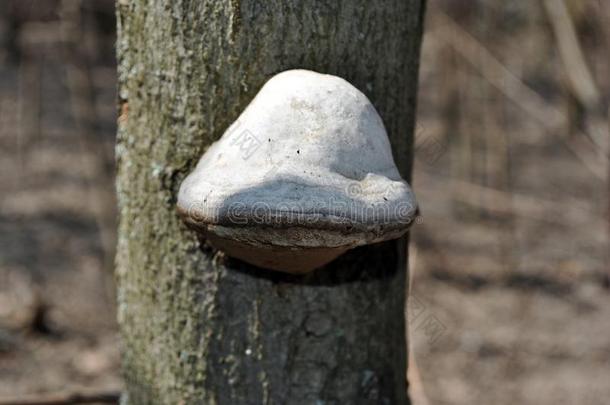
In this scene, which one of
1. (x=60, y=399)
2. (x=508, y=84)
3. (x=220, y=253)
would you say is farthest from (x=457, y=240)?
(x=220, y=253)

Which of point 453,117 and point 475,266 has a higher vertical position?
point 453,117

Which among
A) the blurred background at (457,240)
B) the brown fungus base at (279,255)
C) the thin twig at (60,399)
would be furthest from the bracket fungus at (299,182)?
the blurred background at (457,240)

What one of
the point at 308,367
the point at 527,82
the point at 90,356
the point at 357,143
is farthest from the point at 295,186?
the point at 527,82

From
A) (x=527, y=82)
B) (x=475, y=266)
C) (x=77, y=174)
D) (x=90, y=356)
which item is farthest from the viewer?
(x=527, y=82)

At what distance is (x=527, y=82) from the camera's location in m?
9.41

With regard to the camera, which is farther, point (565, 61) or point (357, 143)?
point (565, 61)

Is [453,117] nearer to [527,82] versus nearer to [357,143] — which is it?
[527,82]

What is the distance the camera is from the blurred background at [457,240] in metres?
3.48

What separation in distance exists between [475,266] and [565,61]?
1465 mm

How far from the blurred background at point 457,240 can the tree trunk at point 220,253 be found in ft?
2.08

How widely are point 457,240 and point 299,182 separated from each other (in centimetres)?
425

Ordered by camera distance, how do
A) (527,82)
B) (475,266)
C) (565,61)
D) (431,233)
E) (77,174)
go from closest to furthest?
1. (565,61)
2. (475,266)
3. (431,233)
4. (77,174)
5. (527,82)

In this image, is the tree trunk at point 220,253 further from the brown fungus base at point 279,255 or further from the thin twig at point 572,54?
the thin twig at point 572,54

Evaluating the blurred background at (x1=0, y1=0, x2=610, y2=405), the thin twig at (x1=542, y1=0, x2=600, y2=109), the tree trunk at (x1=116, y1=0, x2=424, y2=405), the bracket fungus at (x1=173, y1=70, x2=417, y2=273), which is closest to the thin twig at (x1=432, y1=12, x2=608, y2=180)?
the blurred background at (x1=0, y1=0, x2=610, y2=405)
